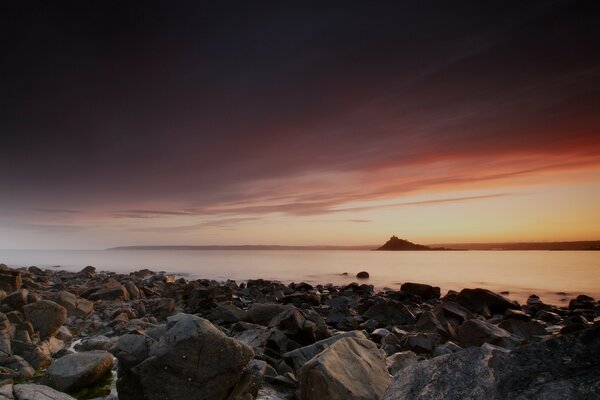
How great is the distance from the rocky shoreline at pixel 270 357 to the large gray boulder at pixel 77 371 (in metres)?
0.02

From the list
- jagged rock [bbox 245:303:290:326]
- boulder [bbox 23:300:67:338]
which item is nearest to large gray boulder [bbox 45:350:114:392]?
boulder [bbox 23:300:67:338]

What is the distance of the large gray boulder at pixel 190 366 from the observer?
6.23 metres

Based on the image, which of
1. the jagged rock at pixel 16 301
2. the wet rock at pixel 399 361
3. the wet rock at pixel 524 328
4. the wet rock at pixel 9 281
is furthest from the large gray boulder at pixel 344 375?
the wet rock at pixel 9 281

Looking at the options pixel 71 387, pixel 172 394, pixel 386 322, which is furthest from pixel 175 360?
pixel 386 322

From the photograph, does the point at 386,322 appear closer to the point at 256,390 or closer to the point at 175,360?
the point at 256,390

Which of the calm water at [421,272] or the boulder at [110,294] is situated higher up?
the boulder at [110,294]

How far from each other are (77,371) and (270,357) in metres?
4.50

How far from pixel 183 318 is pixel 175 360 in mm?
687

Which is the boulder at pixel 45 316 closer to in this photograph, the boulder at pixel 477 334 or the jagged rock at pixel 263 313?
the jagged rock at pixel 263 313

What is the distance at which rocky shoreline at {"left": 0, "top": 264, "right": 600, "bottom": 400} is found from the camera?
354 centimetres

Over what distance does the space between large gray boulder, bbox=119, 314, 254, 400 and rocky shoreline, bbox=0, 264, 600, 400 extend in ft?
0.05

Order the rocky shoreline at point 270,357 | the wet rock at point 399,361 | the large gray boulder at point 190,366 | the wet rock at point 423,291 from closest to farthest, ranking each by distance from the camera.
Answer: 1. the rocky shoreline at point 270,357
2. the large gray boulder at point 190,366
3. the wet rock at point 399,361
4. the wet rock at point 423,291

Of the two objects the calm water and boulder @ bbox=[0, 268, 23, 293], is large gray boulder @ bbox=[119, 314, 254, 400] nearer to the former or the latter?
boulder @ bbox=[0, 268, 23, 293]

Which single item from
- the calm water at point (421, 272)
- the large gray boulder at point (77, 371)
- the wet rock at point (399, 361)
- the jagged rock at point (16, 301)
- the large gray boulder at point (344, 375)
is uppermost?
the jagged rock at point (16, 301)
